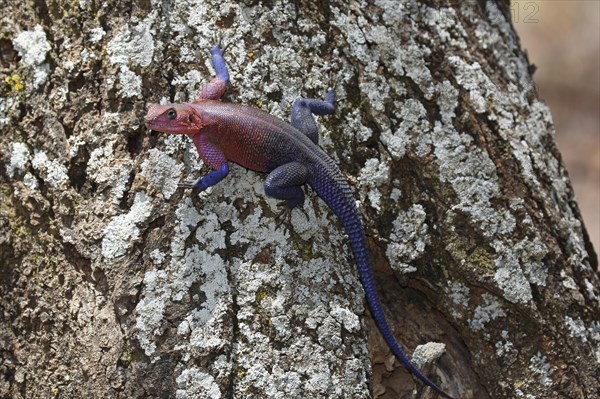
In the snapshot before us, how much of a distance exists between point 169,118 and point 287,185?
1.84ft

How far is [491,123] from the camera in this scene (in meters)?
3.51

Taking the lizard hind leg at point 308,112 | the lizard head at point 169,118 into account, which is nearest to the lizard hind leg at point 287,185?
the lizard hind leg at point 308,112

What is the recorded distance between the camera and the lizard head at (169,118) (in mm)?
2961

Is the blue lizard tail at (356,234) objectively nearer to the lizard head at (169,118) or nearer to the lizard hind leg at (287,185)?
the lizard hind leg at (287,185)

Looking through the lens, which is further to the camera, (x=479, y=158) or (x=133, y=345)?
(x=479, y=158)

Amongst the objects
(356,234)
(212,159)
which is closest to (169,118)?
(212,159)

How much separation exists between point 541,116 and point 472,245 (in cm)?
100

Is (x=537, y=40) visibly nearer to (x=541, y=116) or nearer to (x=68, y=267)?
(x=541, y=116)

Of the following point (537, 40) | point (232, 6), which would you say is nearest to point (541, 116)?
point (232, 6)

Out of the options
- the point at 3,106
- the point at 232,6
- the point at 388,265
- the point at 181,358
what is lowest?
the point at 181,358

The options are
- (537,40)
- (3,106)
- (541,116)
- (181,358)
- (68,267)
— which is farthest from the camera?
(537,40)

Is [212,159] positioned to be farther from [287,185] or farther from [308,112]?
[308,112]

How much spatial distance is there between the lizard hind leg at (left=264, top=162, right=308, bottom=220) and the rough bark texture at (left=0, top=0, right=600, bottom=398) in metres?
0.05

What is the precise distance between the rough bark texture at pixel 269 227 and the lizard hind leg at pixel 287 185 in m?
0.05
